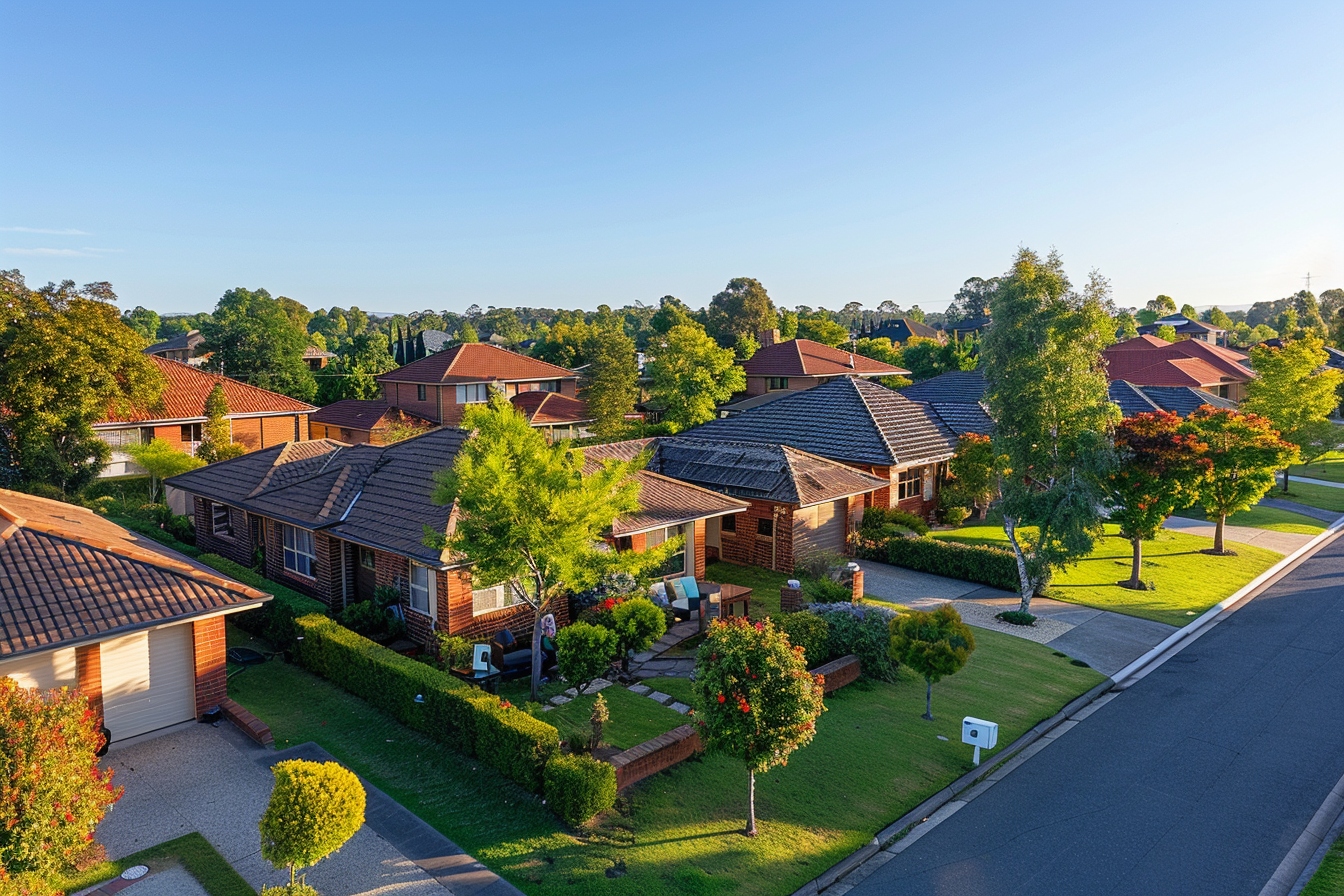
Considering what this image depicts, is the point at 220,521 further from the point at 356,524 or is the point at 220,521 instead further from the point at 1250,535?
the point at 1250,535

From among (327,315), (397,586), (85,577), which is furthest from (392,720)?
(327,315)

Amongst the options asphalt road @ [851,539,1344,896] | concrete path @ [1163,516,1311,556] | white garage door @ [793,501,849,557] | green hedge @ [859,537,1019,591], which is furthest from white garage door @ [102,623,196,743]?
concrete path @ [1163,516,1311,556]

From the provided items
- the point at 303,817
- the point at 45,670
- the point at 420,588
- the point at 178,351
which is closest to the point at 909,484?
the point at 420,588

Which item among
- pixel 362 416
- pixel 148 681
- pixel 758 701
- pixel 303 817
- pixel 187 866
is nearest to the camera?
pixel 303 817

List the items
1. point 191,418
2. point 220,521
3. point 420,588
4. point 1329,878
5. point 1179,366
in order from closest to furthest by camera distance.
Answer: point 1329,878 < point 420,588 < point 220,521 < point 191,418 < point 1179,366

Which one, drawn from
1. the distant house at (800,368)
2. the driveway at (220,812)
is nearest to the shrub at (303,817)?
the driveway at (220,812)

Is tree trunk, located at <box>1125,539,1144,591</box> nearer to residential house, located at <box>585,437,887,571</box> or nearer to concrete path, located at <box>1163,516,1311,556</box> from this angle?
residential house, located at <box>585,437,887,571</box>
